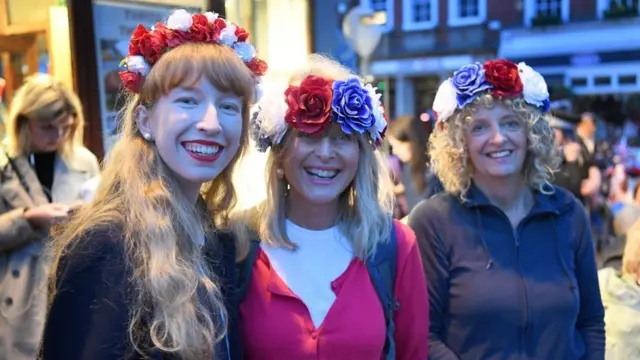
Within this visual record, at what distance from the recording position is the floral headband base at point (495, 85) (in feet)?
6.70

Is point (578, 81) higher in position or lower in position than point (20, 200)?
higher

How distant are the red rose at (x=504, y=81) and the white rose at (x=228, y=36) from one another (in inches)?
36.0

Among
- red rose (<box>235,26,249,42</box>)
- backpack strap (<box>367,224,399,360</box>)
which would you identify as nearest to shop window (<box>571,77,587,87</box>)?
backpack strap (<box>367,224,399,360</box>)

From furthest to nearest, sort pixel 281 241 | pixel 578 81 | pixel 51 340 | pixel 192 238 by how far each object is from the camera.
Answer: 1. pixel 578 81
2. pixel 281 241
3. pixel 192 238
4. pixel 51 340

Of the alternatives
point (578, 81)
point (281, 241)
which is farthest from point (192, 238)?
point (578, 81)

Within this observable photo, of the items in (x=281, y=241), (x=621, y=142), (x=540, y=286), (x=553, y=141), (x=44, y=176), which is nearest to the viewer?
(x=281, y=241)

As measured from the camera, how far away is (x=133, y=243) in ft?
4.36

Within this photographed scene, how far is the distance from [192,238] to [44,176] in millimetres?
1708

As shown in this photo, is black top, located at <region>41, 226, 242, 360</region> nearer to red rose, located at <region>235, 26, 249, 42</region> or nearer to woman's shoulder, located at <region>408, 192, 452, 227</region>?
red rose, located at <region>235, 26, 249, 42</region>

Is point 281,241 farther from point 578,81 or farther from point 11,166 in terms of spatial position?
point 578,81

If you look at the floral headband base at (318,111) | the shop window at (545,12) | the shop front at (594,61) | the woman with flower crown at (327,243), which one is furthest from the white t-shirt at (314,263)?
the shop window at (545,12)

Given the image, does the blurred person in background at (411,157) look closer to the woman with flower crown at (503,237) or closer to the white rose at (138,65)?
the woman with flower crown at (503,237)

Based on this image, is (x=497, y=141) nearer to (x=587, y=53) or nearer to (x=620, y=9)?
(x=620, y=9)

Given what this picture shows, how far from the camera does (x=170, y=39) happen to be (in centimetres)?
145
